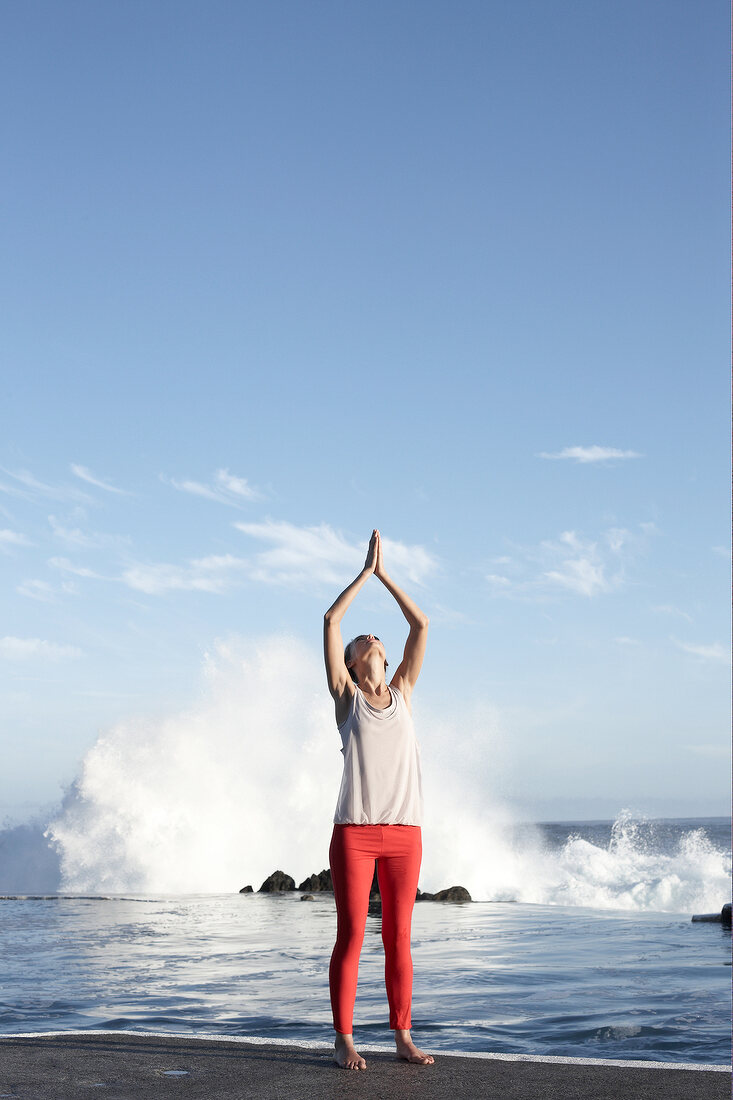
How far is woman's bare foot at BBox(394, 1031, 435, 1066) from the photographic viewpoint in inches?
172

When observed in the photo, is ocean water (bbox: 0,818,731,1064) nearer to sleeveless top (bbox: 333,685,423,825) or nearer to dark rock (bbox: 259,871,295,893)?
sleeveless top (bbox: 333,685,423,825)

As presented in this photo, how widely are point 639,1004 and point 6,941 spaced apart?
8.26 metres

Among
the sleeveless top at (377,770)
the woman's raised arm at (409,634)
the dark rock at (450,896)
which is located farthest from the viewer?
the dark rock at (450,896)

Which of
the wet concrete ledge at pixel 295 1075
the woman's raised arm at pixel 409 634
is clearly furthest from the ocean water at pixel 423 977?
the woman's raised arm at pixel 409 634

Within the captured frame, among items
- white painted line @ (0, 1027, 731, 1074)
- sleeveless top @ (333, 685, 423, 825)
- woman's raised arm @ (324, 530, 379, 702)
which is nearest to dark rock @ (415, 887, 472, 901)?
white painted line @ (0, 1027, 731, 1074)

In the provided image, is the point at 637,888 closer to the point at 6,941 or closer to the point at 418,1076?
the point at 6,941

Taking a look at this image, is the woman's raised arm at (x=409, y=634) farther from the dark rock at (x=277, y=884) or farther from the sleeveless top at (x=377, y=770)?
the dark rock at (x=277, y=884)

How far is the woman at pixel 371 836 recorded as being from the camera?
173 inches

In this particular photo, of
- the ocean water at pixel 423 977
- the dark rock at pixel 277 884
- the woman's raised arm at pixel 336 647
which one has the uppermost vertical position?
the woman's raised arm at pixel 336 647

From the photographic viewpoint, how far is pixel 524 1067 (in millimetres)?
4309

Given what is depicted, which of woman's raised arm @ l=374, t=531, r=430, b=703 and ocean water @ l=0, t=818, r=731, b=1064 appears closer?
woman's raised arm @ l=374, t=531, r=430, b=703

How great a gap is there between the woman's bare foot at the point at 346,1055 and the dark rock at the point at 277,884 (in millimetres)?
19763

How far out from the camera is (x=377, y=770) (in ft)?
14.5

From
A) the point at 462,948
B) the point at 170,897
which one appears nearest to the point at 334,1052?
the point at 462,948
